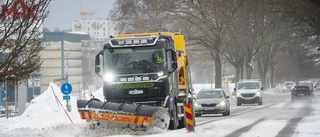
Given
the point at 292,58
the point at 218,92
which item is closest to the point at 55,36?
the point at 292,58

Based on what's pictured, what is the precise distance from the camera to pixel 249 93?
152 feet

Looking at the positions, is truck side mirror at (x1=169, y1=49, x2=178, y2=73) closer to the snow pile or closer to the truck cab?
the snow pile

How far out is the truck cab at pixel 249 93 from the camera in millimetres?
46281

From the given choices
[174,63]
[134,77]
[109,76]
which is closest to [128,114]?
[134,77]

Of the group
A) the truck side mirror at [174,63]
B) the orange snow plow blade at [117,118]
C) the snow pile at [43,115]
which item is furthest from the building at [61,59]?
the orange snow plow blade at [117,118]

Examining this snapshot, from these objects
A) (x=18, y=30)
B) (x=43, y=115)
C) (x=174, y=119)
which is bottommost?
(x=43, y=115)

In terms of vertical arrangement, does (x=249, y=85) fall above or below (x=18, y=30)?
below

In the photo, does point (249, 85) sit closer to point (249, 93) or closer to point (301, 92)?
point (249, 93)

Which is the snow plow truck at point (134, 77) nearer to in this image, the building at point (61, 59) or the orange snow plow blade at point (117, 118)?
the orange snow plow blade at point (117, 118)

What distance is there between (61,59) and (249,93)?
1962 inches

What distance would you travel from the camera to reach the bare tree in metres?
18.1

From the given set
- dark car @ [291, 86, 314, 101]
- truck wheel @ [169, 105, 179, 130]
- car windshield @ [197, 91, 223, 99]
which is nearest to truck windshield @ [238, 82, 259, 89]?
car windshield @ [197, 91, 223, 99]

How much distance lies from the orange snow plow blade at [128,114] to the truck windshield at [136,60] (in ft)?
4.44

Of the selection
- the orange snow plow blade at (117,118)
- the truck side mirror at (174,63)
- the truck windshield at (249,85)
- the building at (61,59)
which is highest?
the building at (61,59)
